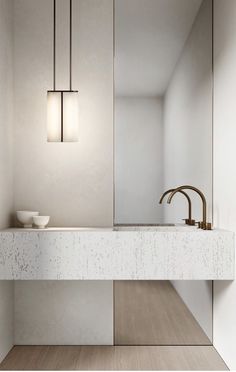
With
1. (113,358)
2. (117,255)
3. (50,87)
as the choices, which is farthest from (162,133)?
(113,358)

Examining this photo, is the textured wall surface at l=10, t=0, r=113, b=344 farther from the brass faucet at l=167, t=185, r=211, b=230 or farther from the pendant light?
the brass faucet at l=167, t=185, r=211, b=230

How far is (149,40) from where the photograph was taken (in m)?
3.16

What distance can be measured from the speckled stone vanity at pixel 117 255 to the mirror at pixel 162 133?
45 cm

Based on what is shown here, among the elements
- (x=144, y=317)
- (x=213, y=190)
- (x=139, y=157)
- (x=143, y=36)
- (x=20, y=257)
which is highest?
(x=143, y=36)

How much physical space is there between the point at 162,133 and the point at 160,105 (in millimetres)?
200

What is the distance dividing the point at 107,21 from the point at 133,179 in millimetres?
1164

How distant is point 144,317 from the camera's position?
3156 mm

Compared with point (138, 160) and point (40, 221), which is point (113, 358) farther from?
point (138, 160)

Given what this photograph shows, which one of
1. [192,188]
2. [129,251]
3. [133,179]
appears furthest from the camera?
[133,179]

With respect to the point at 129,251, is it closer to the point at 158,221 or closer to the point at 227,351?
the point at 158,221

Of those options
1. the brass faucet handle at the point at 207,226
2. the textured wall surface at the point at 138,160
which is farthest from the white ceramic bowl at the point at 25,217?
the brass faucet handle at the point at 207,226

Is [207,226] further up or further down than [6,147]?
further down

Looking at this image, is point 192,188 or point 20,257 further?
point 192,188

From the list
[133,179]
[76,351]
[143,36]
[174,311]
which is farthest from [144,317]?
[143,36]
